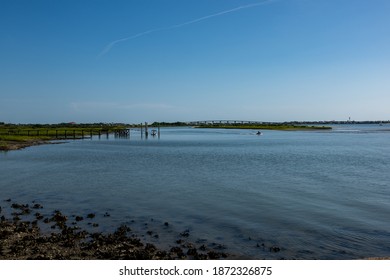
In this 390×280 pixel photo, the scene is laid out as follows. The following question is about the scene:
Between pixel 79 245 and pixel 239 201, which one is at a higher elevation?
pixel 79 245

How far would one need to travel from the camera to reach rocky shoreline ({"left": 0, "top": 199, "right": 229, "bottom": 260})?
1313cm

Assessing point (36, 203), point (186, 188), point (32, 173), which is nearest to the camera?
point (36, 203)

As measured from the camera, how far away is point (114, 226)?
1773 centimetres

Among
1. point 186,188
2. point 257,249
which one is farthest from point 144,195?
point 257,249

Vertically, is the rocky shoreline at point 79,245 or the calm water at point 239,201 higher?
the rocky shoreline at point 79,245

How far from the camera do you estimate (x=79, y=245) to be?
1437 cm

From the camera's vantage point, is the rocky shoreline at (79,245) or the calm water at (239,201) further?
the calm water at (239,201)

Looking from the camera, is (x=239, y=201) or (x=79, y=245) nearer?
(x=79, y=245)

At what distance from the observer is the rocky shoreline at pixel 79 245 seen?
13.1 metres

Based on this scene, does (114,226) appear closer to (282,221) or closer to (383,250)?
(282,221)

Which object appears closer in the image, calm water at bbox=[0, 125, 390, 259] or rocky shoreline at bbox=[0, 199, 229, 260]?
rocky shoreline at bbox=[0, 199, 229, 260]

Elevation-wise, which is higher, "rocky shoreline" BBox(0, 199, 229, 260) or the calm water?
"rocky shoreline" BBox(0, 199, 229, 260)
